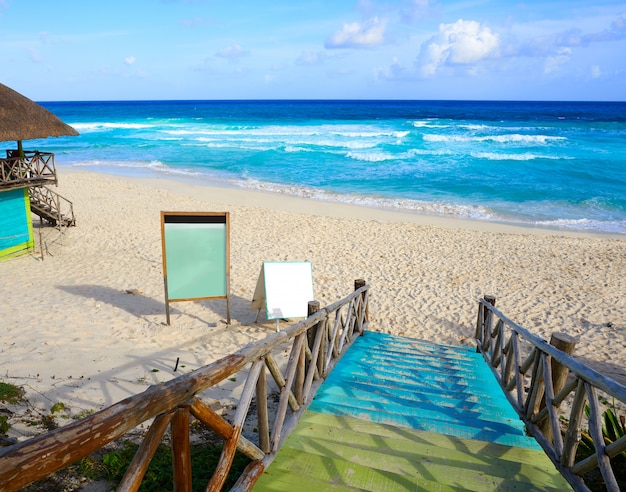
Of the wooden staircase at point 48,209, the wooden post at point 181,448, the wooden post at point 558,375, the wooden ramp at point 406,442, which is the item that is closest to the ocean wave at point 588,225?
the wooden ramp at point 406,442

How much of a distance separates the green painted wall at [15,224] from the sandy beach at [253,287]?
47 cm

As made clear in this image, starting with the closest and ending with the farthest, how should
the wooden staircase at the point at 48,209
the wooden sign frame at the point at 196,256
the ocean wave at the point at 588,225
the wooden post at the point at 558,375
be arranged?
1. the wooden post at the point at 558,375
2. the wooden sign frame at the point at 196,256
3. the wooden staircase at the point at 48,209
4. the ocean wave at the point at 588,225

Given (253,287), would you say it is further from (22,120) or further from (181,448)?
(181,448)

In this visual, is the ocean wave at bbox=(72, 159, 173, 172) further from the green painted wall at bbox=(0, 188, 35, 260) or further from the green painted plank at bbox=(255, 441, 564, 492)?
the green painted plank at bbox=(255, 441, 564, 492)

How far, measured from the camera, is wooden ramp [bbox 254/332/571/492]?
3311 mm

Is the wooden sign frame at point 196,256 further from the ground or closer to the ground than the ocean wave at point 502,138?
closer to the ground

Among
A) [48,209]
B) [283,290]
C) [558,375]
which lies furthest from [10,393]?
[48,209]

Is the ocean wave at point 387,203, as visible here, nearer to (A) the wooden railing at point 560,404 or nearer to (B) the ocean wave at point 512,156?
(B) the ocean wave at point 512,156

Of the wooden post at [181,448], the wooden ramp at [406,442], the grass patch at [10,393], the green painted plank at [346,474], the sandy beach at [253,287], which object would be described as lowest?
the sandy beach at [253,287]

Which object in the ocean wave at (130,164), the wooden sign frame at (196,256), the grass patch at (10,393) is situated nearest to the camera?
the grass patch at (10,393)

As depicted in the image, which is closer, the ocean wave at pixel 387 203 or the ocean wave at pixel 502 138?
the ocean wave at pixel 387 203

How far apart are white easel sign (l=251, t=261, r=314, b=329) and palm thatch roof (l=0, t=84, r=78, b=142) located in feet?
27.3

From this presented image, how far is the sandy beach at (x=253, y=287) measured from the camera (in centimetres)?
759

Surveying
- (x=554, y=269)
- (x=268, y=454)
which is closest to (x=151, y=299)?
(x=268, y=454)
